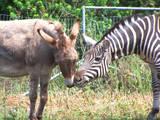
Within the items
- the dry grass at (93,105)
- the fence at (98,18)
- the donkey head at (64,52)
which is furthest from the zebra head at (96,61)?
the fence at (98,18)

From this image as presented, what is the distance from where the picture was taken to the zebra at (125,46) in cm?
807

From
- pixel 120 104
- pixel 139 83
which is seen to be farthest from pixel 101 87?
pixel 120 104

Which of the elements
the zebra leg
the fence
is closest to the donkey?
the zebra leg

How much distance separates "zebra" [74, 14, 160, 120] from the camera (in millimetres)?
8070

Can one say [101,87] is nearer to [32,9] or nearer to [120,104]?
[120,104]

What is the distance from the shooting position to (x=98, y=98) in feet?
33.8

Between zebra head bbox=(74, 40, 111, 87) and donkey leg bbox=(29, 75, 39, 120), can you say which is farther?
zebra head bbox=(74, 40, 111, 87)

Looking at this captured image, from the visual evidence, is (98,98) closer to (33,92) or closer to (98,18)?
(98,18)

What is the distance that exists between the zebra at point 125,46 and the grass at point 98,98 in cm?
69

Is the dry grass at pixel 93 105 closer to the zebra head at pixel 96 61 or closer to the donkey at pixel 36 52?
the zebra head at pixel 96 61

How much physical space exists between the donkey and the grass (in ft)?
3.47

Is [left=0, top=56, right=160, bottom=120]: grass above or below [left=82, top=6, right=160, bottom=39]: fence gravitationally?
below

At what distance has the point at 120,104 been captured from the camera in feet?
30.8

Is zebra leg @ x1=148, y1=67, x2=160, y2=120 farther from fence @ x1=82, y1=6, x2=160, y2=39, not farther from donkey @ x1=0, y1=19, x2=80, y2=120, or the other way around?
fence @ x1=82, y1=6, x2=160, y2=39
